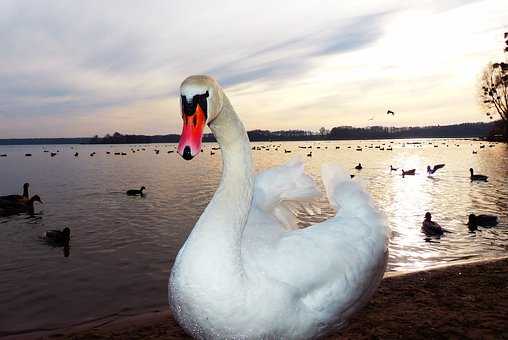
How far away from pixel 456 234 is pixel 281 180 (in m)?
11.4

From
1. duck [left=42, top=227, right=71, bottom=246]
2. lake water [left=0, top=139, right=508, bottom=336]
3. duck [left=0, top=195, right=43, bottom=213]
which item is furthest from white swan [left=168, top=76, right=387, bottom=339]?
duck [left=0, top=195, right=43, bottom=213]

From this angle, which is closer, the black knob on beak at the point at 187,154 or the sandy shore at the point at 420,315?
the black knob on beak at the point at 187,154

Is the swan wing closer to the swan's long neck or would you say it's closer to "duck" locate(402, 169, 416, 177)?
the swan's long neck

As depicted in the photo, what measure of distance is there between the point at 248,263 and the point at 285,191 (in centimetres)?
157

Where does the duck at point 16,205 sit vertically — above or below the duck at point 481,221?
above

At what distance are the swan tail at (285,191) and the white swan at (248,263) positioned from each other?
43 centimetres

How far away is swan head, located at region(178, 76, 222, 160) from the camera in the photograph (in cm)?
271

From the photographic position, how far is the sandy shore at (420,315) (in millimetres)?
5754

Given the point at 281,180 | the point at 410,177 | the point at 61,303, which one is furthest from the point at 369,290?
the point at 410,177

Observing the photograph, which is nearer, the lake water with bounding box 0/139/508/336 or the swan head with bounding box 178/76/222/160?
the swan head with bounding box 178/76/222/160

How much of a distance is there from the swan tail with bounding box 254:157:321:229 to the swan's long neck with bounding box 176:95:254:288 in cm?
129

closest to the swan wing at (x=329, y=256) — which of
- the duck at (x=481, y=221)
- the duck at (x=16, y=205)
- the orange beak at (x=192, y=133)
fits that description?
the orange beak at (x=192, y=133)

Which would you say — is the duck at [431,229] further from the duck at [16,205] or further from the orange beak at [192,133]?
the duck at [16,205]

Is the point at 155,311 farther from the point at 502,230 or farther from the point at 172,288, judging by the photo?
the point at 502,230
